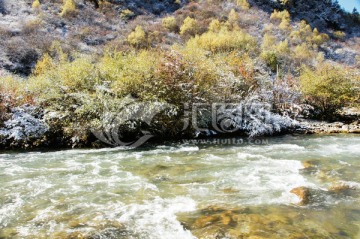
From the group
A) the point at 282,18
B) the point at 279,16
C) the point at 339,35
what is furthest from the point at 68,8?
the point at 339,35

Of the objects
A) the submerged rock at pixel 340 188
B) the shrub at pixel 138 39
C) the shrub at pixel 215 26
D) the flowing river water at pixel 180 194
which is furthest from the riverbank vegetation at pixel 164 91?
the shrub at pixel 215 26

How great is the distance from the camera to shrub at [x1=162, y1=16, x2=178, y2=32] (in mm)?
47731

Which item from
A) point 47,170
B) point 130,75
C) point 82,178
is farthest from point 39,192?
point 130,75

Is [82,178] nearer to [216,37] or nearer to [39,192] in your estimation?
[39,192]

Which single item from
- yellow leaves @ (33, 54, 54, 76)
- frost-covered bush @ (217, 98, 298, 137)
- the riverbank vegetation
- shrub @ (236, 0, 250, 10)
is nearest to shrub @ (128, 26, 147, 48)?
yellow leaves @ (33, 54, 54, 76)

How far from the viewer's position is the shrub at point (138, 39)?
133 ft

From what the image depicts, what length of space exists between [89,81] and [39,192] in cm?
795

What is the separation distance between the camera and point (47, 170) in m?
10.1

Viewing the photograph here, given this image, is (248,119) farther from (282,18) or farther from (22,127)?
(282,18)

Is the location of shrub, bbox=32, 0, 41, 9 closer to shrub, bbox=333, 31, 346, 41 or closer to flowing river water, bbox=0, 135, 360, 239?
flowing river water, bbox=0, 135, 360, 239

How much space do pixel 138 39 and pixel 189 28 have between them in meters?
8.96

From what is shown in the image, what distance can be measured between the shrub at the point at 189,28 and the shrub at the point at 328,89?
26.7 meters

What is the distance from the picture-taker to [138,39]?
40906 millimetres

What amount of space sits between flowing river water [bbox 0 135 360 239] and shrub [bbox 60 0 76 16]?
123ft
